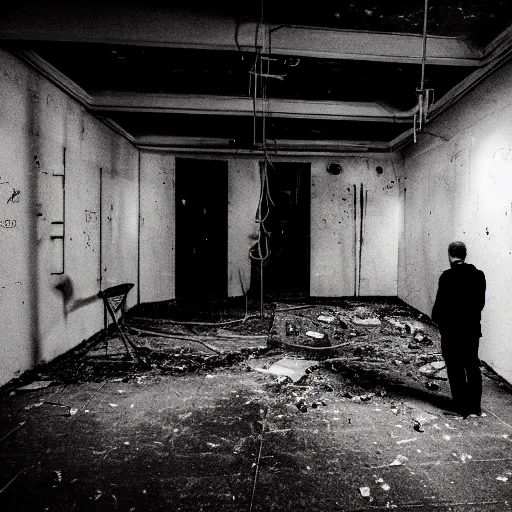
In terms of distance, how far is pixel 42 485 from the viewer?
2.19 meters

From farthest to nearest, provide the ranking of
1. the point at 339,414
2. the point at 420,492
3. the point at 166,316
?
the point at 166,316 → the point at 339,414 → the point at 420,492

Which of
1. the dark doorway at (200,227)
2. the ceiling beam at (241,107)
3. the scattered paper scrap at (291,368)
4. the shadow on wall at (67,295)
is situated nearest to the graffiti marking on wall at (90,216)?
the shadow on wall at (67,295)

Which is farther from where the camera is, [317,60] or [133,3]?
[317,60]

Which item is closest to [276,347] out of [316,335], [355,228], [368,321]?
[316,335]

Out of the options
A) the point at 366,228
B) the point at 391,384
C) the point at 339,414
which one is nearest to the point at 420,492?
the point at 339,414

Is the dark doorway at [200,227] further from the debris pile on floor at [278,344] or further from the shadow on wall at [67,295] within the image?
the shadow on wall at [67,295]

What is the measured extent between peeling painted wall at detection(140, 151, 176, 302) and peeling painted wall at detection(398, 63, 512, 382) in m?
4.66

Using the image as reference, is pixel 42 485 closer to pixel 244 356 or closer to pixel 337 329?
pixel 244 356

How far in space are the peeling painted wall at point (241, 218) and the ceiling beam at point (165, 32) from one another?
14.5 ft

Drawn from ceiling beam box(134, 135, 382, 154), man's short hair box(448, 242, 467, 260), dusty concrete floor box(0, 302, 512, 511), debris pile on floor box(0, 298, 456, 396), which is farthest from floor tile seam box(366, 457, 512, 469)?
ceiling beam box(134, 135, 382, 154)

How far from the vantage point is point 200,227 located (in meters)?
7.76

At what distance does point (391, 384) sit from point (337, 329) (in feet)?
6.48

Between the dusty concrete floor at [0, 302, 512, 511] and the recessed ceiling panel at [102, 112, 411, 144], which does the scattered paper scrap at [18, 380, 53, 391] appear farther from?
the recessed ceiling panel at [102, 112, 411, 144]

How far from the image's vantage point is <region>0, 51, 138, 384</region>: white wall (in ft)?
11.2
